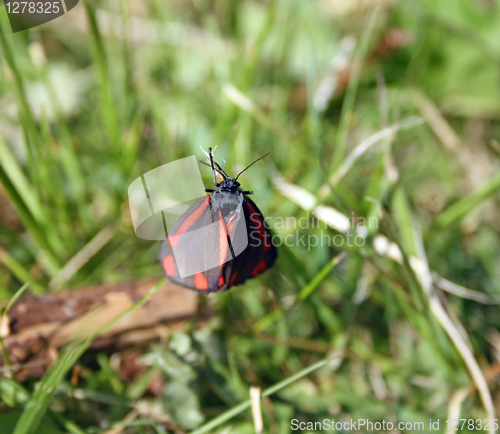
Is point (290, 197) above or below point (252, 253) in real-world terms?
below

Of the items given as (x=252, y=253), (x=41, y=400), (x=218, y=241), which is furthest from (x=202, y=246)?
(x=41, y=400)

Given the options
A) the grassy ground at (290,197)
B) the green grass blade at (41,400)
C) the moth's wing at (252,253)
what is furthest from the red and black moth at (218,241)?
the green grass blade at (41,400)

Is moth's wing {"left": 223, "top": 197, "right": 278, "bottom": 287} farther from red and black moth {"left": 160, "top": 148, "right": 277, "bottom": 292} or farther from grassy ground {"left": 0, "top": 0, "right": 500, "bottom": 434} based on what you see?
grassy ground {"left": 0, "top": 0, "right": 500, "bottom": 434}

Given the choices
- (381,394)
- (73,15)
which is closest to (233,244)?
(381,394)

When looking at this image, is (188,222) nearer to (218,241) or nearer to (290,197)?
(218,241)

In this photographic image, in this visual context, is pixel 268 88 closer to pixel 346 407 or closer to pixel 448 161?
pixel 448 161

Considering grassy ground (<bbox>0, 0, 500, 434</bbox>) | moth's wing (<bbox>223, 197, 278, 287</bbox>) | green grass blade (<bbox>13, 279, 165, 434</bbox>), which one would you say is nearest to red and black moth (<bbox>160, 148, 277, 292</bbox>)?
moth's wing (<bbox>223, 197, 278, 287</bbox>)
